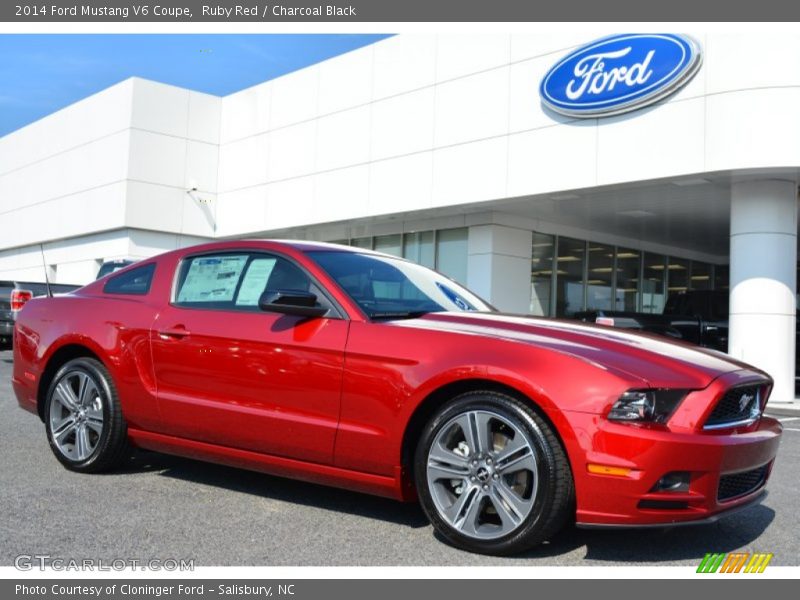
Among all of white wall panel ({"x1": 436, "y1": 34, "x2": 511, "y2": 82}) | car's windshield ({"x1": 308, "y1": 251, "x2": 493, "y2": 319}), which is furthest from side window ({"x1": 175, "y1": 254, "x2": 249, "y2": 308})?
white wall panel ({"x1": 436, "y1": 34, "x2": 511, "y2": 82})

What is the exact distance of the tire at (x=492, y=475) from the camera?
3447mm

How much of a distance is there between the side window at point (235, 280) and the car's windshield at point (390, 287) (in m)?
0.19

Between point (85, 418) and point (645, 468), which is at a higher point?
point (645, 468)

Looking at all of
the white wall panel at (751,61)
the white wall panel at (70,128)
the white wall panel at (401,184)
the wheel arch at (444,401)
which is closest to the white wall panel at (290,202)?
the white wall panel at (401,184)

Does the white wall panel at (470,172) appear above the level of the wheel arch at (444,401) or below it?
above

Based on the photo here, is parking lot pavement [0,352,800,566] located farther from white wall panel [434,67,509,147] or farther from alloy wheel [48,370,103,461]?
white wall panel [434,67,509,147]

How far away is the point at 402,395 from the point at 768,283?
10.6 metres

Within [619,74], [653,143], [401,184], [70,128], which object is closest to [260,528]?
[653,143]

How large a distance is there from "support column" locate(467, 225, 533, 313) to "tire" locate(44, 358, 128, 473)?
40.5ft

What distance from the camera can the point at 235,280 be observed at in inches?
187

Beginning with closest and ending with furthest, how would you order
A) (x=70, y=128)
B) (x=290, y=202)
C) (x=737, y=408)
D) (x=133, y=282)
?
(x=737, y=408), (x=133, y=282), (x=290, y=202), (x=70, y=128)

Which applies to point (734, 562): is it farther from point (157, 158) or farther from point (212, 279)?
point (157, 158)

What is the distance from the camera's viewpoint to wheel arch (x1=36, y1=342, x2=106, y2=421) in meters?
5.34
